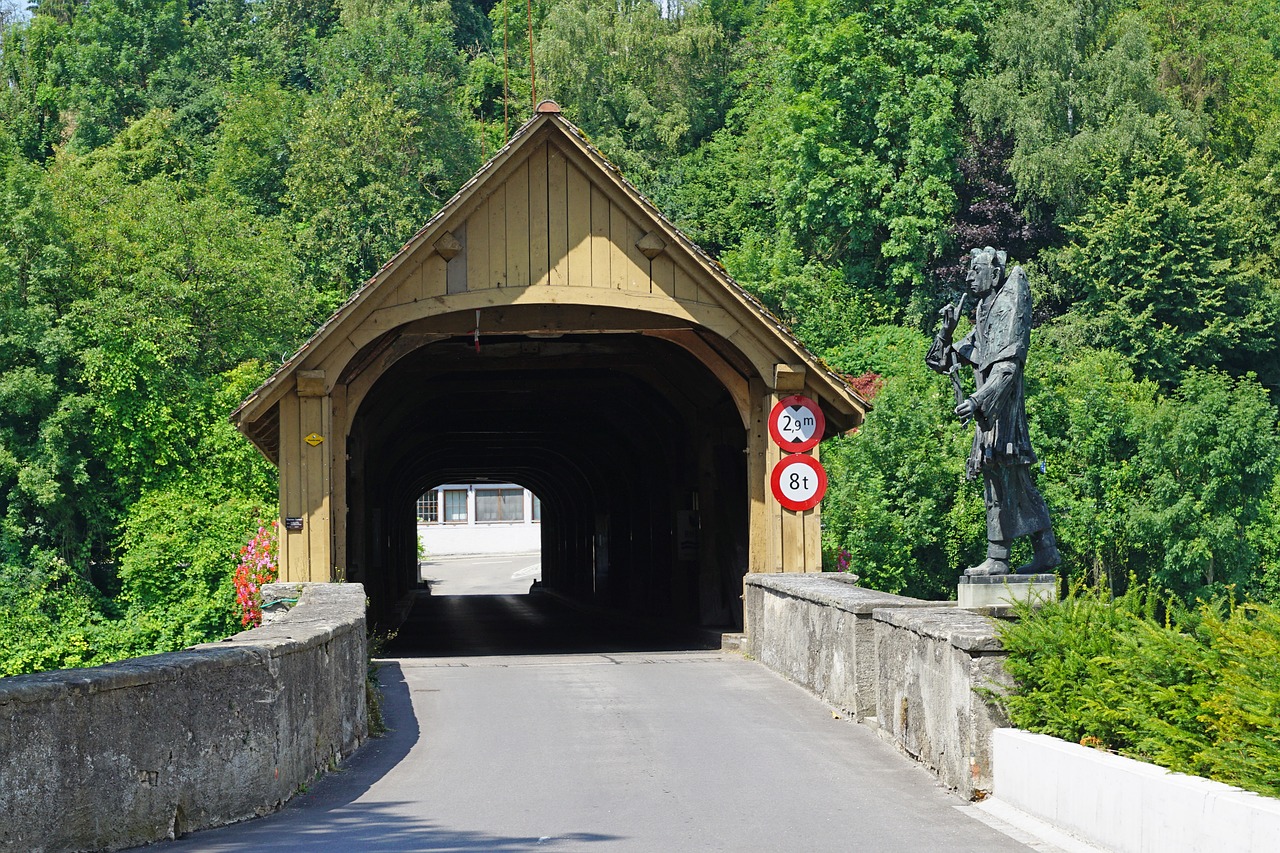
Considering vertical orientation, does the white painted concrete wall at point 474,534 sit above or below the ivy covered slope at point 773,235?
below

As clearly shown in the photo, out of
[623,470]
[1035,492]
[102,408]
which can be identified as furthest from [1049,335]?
[1035,492]

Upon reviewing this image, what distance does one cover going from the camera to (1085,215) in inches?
1843

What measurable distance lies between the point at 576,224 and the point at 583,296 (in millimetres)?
724

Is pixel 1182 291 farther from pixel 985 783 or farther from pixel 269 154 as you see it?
pixel 985 783

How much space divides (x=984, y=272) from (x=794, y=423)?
6.52 metres

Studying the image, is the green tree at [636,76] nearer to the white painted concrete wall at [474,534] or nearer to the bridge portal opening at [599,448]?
the bridge portal opening at [599,448]

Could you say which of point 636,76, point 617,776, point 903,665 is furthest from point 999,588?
point 636,76

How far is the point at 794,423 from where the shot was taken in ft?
56.7

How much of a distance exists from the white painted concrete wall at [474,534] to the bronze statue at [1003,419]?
2823 inches

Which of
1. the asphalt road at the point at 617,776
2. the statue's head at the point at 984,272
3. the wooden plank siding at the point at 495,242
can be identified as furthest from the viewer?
the wooden plank siding at the point at 495,242

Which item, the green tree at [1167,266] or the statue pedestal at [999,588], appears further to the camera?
the green tree at [1167,266]

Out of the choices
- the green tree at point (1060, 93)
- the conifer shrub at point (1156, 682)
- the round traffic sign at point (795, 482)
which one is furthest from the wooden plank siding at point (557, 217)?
the green tree at point (1060, 93)

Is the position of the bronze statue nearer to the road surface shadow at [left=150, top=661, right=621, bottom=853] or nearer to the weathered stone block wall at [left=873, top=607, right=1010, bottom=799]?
the weathered stone block wall at [left=873, top=607, right=1010, bottom=799]

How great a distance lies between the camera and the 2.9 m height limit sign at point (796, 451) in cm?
1728
